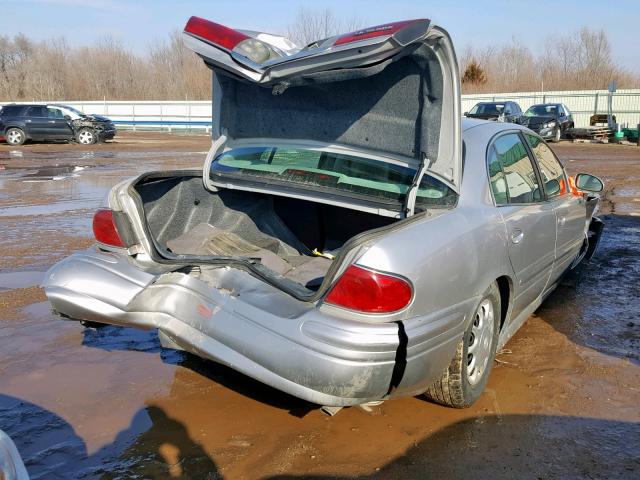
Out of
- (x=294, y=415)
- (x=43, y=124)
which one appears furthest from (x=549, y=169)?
(x=43, y=124)

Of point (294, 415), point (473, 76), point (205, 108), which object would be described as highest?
point (473, 76)

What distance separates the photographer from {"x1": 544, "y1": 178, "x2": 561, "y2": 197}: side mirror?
14.9 feet

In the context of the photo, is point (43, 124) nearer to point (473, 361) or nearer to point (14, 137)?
point (14, 137)

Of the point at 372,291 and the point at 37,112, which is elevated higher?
the point at 37,112

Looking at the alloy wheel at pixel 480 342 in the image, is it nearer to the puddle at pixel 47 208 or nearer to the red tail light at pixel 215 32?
the red tail light at pixel 215 32

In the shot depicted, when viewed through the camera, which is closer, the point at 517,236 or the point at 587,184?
the point at 517,236

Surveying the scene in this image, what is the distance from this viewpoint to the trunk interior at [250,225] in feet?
13.4

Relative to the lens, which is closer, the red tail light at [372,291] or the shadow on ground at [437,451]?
the red tail light at [372,291]

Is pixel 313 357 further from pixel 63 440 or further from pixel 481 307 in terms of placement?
pixel 63 440

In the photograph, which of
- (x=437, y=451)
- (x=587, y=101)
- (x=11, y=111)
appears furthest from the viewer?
(x=587, y=101)

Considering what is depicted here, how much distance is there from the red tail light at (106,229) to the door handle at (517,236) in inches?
89.3

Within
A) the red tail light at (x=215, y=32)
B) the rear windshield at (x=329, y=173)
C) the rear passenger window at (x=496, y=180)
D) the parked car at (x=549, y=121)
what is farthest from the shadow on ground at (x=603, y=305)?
the parked car at (x=549, y=121)

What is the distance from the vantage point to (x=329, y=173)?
3.93m

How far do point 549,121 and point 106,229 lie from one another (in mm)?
26647
